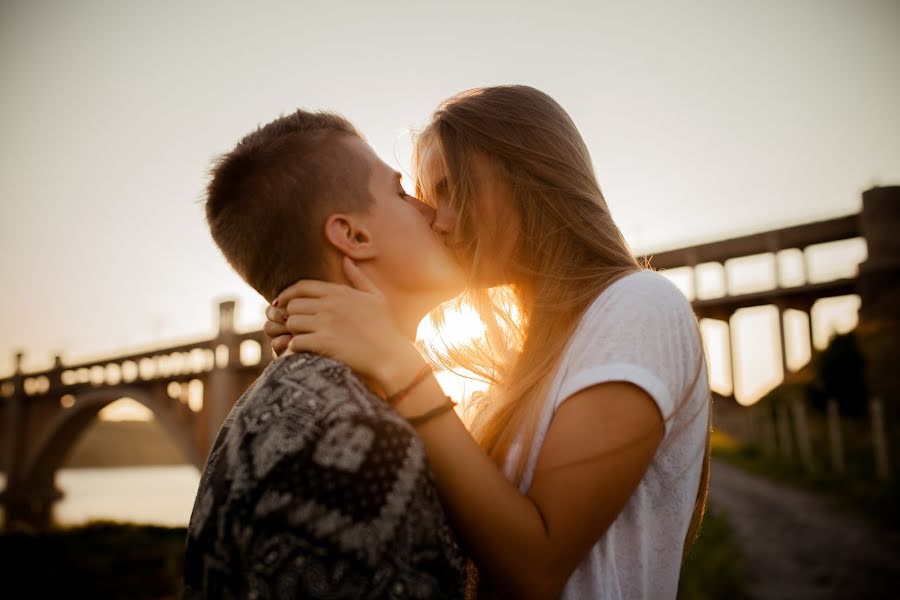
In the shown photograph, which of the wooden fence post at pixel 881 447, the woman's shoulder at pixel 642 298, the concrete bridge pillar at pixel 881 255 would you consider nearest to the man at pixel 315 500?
the woman's shoulder at pixel 642 298

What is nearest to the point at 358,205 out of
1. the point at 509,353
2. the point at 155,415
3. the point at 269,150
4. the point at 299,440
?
the point at 269,150

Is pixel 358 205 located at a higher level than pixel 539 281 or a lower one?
higher

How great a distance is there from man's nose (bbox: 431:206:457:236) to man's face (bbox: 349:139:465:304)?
0.07 meters

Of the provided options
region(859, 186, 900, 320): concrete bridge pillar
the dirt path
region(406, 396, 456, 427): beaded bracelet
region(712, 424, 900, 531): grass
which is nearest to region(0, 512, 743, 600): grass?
the dirt path

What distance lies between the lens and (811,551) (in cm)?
695

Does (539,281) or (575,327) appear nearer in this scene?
(575,327)

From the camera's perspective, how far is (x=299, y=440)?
1.10 m

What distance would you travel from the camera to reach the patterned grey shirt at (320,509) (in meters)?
1.05

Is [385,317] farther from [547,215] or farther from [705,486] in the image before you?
[705,486]

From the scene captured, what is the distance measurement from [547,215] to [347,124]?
63 cm

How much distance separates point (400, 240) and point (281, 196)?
0.33 meters

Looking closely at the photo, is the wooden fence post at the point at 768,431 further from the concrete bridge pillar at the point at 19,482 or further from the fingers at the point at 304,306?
the concrete bridge pillar at the point at 19,482

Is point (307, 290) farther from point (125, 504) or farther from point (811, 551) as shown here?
point (125, 504)

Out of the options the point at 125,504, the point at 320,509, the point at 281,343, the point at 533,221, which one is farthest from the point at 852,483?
the point at 125,504
